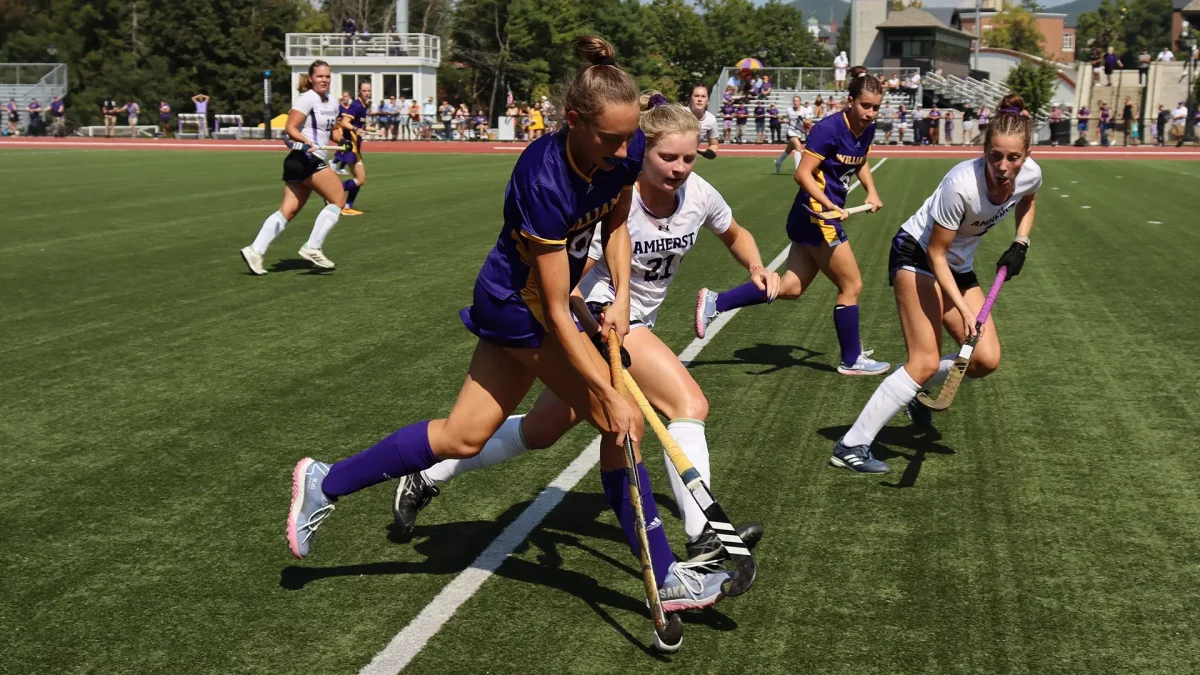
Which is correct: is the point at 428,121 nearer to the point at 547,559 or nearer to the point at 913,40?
the point at 913,40

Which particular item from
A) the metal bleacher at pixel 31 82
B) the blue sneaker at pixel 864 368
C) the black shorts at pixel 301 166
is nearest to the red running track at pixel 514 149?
the metal bleacher at pixel 31 82

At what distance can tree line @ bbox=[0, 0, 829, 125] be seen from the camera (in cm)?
7075

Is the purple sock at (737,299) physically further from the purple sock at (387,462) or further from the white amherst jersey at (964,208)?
the purple sock at (387,462)

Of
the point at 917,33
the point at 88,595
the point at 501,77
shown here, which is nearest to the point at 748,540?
the point at 88,595

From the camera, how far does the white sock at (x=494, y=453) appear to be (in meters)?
4.93

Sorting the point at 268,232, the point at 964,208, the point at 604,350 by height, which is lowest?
the point at 268,232

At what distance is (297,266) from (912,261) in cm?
842

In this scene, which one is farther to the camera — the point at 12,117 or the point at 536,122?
the point at 12,117

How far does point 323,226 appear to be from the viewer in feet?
41.1

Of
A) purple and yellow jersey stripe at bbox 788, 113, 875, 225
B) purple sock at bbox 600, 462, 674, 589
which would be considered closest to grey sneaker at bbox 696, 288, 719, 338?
purple and yellow jersey stripe at bbox 788, 113, 875, 225

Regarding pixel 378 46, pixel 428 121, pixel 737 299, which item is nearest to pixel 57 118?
pixel 378 46

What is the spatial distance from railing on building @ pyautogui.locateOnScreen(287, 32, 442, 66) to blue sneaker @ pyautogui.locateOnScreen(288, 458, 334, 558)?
192ft

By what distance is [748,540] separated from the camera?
16.0ft

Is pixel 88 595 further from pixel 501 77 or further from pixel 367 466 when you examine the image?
pixel 501 77
